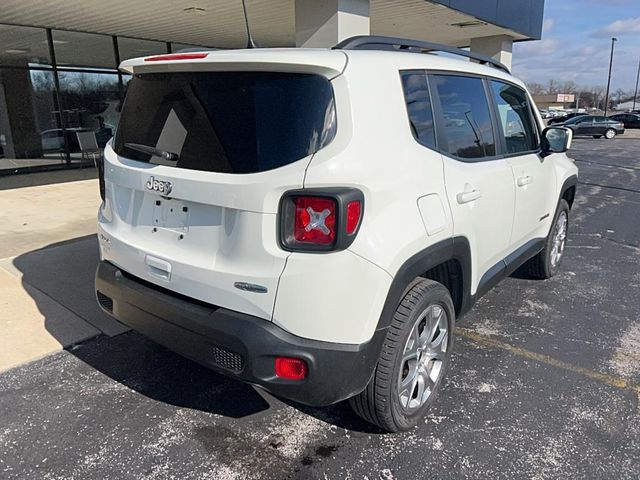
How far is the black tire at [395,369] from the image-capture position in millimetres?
2314

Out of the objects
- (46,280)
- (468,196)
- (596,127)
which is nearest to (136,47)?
(46,280)

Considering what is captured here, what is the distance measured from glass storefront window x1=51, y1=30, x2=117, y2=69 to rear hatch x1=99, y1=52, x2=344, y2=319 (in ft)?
37.3

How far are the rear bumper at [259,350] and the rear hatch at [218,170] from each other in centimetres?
7

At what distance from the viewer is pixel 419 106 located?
8.27 feet

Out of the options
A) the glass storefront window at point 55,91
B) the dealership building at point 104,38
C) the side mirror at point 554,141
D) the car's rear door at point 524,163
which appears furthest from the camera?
the glass storefront window at point 55,91

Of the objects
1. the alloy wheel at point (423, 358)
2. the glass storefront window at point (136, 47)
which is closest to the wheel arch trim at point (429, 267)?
the alloy wheel at point (423, 358)

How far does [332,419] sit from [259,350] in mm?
903

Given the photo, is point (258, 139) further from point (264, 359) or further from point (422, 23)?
point (422, 23)

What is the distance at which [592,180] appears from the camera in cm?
1255

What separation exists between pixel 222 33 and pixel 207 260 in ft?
36.9

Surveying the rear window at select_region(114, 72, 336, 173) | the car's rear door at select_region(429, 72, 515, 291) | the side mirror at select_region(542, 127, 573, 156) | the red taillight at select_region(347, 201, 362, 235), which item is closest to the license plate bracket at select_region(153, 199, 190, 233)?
the rear window at select_region(114, 72, 336, 173)

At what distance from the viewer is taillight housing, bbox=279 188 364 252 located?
1.96m

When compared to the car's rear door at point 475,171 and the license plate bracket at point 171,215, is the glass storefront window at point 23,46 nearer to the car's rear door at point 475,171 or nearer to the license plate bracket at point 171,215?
the license plate bracket at point 171,215

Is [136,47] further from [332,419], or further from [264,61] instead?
[332,419]
